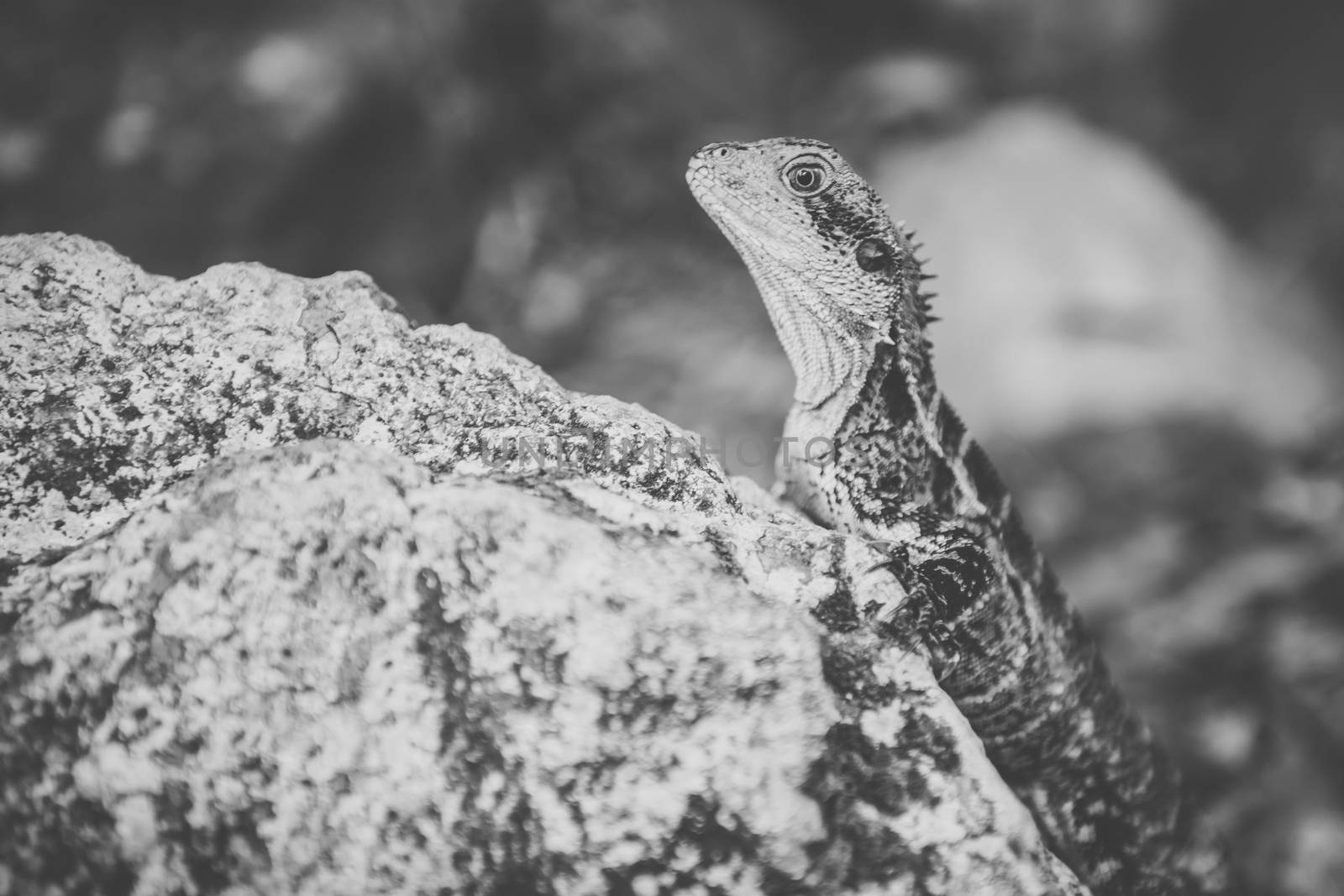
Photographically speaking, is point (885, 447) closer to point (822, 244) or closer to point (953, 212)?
point (822, 244)

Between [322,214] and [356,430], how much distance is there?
6.36 metres

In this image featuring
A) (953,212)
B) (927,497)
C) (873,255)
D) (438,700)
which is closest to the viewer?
(438,700)

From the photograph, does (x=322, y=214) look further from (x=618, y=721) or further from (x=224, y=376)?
(x=618, y=721)

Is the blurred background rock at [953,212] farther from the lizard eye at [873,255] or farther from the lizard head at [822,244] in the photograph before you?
the lizard eye at [873,255]

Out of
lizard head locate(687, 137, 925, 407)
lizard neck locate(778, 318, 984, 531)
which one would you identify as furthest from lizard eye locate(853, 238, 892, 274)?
lizard neck locate(778, 318, 984, 531)

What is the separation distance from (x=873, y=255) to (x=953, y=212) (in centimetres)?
708

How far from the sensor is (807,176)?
329cm

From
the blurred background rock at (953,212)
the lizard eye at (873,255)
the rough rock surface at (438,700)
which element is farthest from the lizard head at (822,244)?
the blurred background rock at (953,212)

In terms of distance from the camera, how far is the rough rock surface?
72.5 inches

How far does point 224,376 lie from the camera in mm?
2494

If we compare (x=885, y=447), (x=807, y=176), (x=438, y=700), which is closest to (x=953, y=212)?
(x=807, y=176)

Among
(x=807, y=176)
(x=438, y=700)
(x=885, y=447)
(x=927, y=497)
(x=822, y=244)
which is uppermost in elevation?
(x=807, y=176)

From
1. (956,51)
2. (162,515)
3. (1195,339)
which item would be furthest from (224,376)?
(956,51)

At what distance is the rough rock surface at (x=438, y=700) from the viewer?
1841 mm
